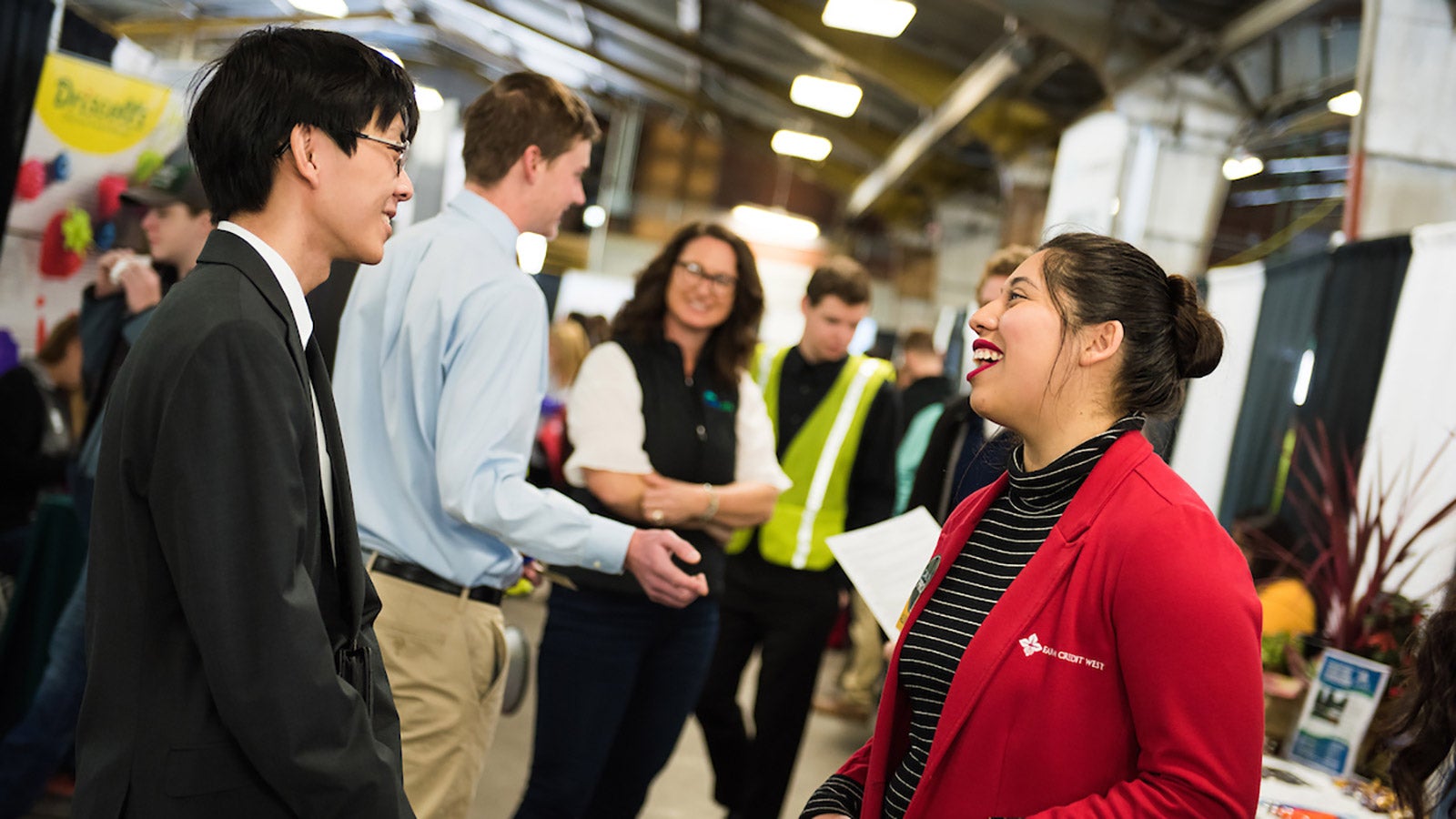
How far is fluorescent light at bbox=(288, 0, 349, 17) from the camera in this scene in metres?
12.7

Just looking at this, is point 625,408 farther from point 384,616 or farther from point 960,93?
point 960,93

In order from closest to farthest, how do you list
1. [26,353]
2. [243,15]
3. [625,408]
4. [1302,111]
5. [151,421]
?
[151,421]
[625,408]
[26,353]
[1302,111]
[243,15]

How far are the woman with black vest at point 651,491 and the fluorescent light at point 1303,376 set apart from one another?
2.77 m

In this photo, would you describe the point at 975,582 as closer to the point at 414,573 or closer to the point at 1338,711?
the point at 414,573

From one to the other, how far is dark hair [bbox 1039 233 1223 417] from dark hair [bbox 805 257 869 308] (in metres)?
1.97

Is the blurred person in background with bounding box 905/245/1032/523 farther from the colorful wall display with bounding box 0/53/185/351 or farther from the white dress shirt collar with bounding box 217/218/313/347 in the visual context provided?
the colorful wall display with bounding box 0/53/185/351

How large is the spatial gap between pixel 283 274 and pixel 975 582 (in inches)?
35.6

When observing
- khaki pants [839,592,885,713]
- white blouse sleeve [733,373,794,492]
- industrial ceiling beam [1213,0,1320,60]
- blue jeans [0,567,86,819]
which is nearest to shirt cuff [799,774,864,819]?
white blouse sleeve [733,373,794,492]

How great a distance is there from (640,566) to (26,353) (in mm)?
2922

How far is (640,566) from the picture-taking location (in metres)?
2.02

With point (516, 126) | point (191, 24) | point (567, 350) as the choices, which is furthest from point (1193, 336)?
point (191, 24)

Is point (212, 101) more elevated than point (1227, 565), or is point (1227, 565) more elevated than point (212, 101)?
point (212, 101)

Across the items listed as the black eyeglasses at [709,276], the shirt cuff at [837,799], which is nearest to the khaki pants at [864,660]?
the black eyeglasses at [709,276]

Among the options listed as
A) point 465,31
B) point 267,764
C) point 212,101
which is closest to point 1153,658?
point 267,764
